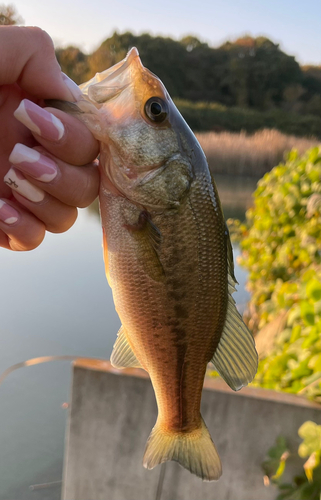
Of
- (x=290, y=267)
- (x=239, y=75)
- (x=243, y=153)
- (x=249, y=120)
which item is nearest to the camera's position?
(x=290, y=267)

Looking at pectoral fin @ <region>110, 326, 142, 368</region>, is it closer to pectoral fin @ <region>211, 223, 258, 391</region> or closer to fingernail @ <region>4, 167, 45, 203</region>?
pectoral fin @ <region>211, 223, 258, 391</region>

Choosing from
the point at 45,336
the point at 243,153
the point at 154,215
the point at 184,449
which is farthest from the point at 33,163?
the point at 243,153

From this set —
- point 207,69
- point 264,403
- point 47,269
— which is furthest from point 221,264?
point 207,69

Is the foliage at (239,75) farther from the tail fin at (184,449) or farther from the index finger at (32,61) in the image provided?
the tail fin at (184,449)

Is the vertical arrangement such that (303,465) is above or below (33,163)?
below

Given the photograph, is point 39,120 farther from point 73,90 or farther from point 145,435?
point 145,435

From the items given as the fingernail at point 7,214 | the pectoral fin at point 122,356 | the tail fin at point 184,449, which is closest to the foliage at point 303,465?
the tail fin at point 184,449
